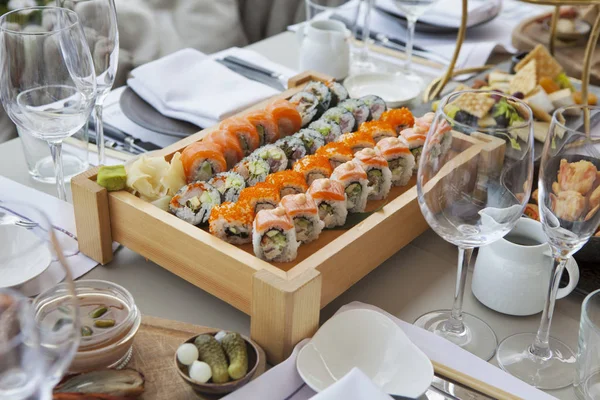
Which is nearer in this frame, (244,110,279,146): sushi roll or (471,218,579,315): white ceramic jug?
(471,218,579,315): white ceramic jug

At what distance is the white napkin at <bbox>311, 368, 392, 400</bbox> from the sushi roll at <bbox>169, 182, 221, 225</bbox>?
15.0 inches

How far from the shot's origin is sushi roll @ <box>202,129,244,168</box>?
3.81 feet

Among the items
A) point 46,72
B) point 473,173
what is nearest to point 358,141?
point 473,173

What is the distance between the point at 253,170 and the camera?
1.11 metres

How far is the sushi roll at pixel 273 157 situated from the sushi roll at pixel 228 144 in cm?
4

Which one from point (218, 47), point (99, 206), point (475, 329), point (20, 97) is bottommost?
point (218, 47)

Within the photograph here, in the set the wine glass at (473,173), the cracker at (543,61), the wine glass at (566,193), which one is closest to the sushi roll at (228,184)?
the wine glass at (473,173)

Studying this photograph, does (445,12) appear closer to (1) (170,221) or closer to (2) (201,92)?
(2) (201,92)

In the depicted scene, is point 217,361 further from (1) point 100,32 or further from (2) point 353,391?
(1) point 100,32

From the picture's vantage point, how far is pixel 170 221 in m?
0.97

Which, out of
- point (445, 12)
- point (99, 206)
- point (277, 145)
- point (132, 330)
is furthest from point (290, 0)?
point (132, 330)

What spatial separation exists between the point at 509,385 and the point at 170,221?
19.5 inches

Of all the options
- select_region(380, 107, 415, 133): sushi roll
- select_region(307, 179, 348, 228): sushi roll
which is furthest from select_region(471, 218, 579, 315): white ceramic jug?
select_region(380, 107, 415, 133): sushi roll

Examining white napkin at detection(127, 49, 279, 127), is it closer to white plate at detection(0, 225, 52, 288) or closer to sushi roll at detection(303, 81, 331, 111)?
sushi roll at detection(303, 81, 331, 111)
